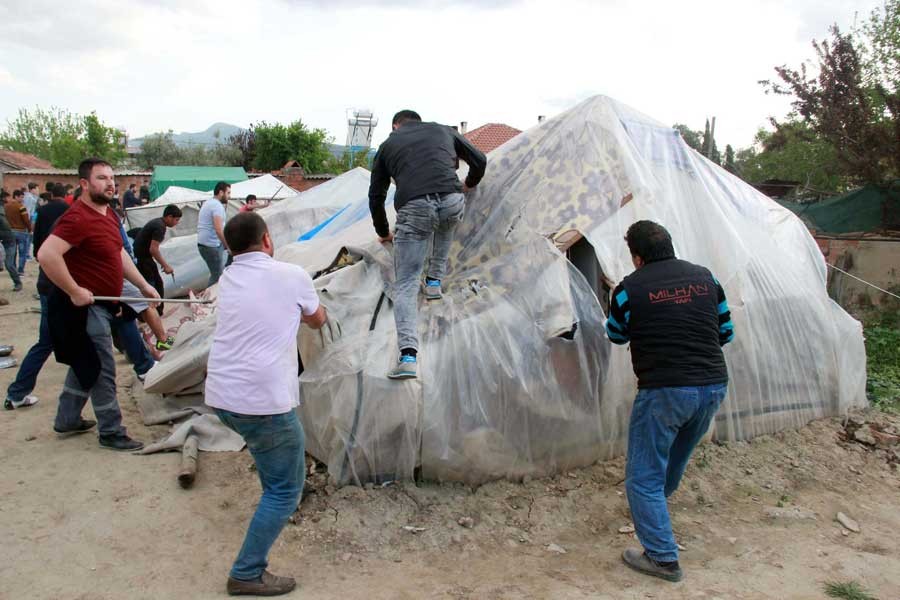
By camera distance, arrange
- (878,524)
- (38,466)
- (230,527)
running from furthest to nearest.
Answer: (38,466)
(878,524)
(230,527)

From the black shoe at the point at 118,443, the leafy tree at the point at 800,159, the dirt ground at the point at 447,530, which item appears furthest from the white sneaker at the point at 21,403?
the leafy tree at the point at 800,159

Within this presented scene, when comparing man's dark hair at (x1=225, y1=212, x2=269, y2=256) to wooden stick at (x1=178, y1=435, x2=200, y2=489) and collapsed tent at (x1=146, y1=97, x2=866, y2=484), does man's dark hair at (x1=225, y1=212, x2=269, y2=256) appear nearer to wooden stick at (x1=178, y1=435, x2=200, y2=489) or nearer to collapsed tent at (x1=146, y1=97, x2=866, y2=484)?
collapsed tent at (x1=146, y1=97, x2=866, y2=484)

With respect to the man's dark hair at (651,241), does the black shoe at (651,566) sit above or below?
below

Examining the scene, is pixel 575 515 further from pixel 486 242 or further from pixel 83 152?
pixel 83 152

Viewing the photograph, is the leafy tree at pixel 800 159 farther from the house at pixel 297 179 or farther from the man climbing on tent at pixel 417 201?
the house at pixel 297 179

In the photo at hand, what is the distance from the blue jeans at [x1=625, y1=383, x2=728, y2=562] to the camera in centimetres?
296

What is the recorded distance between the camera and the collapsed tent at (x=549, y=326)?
3543 mm

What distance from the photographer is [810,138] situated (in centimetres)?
1187

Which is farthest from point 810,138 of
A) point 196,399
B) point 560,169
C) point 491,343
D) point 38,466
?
point 38,466

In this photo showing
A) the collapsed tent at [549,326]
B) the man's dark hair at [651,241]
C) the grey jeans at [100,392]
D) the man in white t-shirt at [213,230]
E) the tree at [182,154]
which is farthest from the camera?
the tree at [182,154]

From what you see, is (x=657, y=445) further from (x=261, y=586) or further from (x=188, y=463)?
(x=188, y=463)

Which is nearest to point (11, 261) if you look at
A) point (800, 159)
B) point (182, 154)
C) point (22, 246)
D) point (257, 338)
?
point (22, 246)

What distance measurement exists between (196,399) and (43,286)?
1318mm

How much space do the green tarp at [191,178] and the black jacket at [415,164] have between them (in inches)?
675
